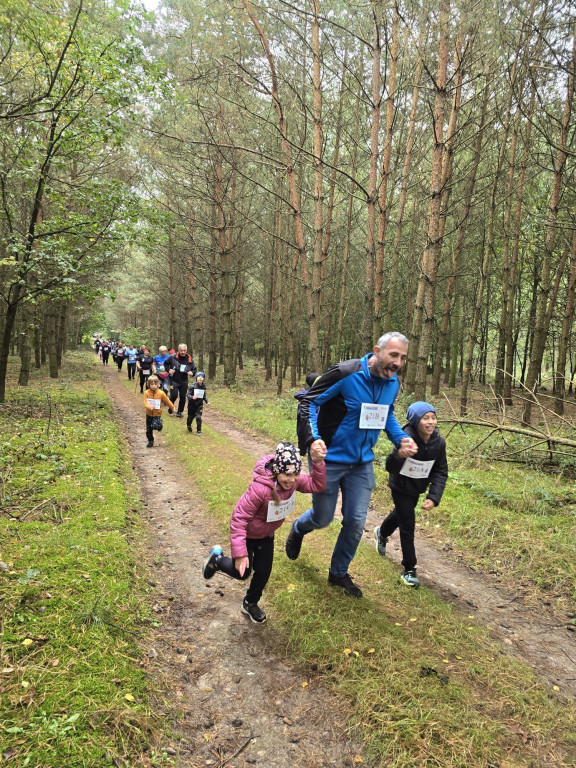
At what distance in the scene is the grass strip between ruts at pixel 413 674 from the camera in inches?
99.4

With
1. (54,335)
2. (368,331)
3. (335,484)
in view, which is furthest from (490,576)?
(54,335)

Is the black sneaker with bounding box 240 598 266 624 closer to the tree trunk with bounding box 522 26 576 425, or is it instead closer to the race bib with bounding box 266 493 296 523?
the race bib with bounding box 266 493 296 523

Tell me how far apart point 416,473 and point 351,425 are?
97cm

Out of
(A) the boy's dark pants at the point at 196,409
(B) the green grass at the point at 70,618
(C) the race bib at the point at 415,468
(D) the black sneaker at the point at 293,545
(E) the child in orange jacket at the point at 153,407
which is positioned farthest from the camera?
(A) the boy's dark pants at the point at 196,409

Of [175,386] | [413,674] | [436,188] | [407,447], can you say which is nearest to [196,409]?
[175,386]

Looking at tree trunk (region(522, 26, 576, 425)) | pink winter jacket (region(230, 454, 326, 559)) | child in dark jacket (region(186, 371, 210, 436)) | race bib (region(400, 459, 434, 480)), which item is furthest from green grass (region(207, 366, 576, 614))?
child in dark jacket (region(186, 371, 210, 436))

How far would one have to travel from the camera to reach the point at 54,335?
1859 cm

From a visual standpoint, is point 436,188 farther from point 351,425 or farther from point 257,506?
point 257,506

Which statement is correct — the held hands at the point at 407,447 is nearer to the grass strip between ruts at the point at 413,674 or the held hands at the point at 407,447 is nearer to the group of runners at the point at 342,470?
the group of runners at the point at 342,470

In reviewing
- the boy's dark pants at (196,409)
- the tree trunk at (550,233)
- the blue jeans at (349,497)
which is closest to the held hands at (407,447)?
the blue jeans at (349,497)

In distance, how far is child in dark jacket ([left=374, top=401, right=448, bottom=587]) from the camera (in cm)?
409

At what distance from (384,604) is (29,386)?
54.3 ft

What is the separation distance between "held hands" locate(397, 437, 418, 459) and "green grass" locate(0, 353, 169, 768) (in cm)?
277

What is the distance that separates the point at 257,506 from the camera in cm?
330
